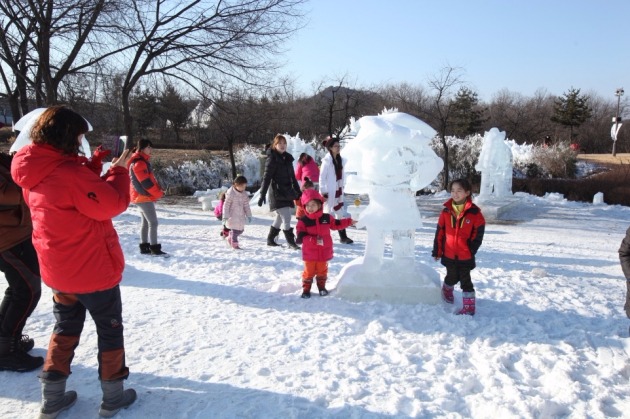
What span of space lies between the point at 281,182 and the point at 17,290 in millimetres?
4517

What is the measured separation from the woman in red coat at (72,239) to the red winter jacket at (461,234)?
301cm

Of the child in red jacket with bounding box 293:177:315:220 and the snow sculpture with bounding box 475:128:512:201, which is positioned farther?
the snow sculpture with bounding box 475:128:512:201

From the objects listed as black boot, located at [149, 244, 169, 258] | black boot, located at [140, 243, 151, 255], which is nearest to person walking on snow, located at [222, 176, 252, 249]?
black boot, located at [149, 244, 169, 258]

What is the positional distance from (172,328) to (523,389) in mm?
2852

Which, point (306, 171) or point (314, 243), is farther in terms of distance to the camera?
point (306, 171)

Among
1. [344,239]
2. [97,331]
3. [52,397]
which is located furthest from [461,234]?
[344,239]

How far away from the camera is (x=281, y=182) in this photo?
7.30 meters

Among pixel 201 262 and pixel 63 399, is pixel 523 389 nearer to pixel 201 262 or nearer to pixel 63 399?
pixel 63 399

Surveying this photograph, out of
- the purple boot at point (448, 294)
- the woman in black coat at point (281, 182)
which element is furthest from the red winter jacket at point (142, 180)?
the purple boot at point (448, 294)

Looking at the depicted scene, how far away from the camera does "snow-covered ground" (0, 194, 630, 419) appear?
112 inches

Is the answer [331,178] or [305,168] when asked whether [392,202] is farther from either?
[305,168]

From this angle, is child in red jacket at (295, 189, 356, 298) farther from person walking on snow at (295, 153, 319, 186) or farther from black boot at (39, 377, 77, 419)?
person walking on snow at (295, 153, 319, 186)

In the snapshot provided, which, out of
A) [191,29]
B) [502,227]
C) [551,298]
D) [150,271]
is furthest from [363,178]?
[191,29]

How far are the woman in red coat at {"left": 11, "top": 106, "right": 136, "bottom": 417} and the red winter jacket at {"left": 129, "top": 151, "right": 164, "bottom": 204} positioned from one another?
3651 mm
